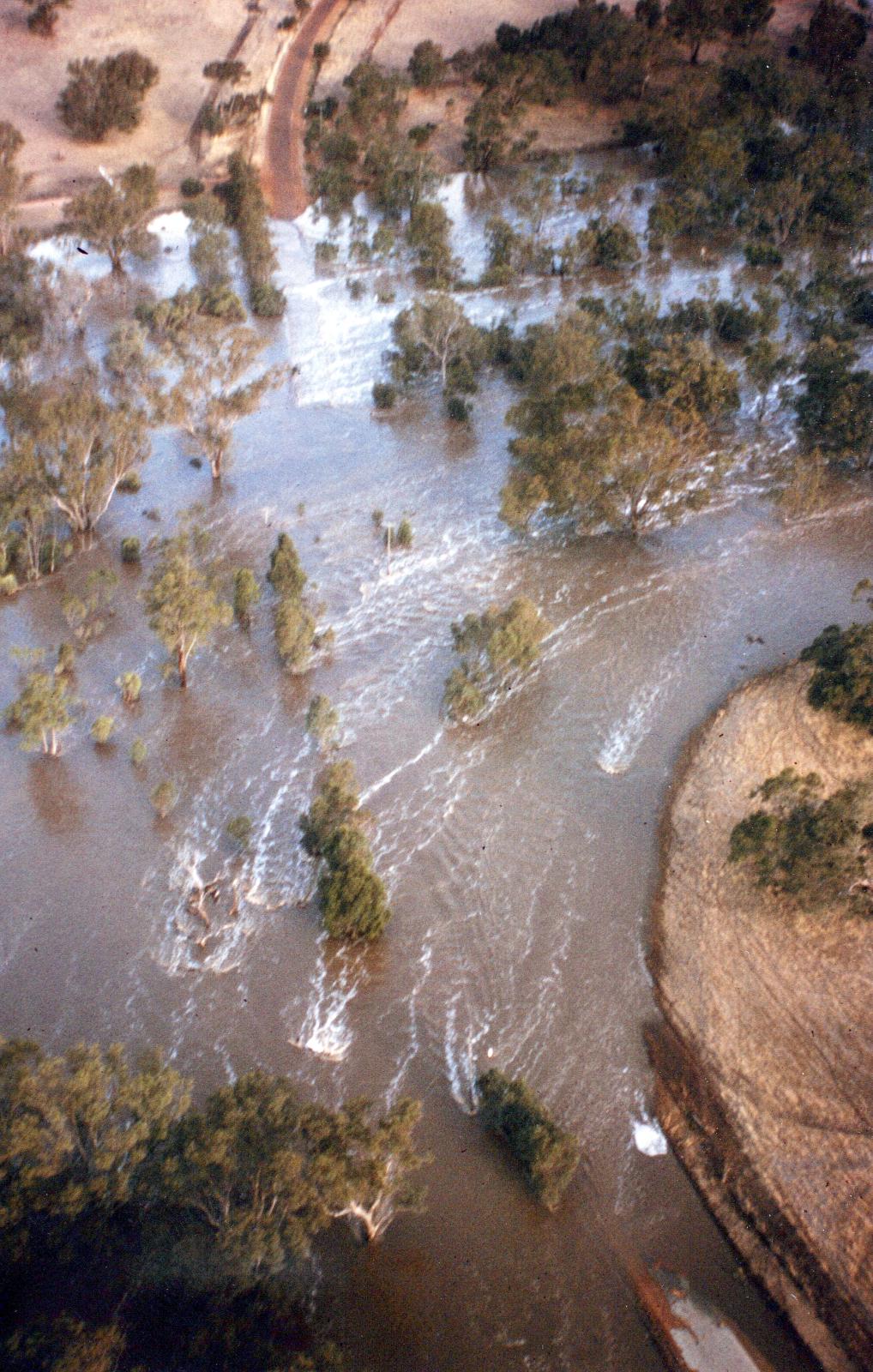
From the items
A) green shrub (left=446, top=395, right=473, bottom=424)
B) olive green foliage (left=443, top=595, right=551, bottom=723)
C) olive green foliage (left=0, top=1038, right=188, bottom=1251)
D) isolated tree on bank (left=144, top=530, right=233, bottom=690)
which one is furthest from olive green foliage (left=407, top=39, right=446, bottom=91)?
olive green foliage (left=0, top=1038, right=188, bottom=1251)

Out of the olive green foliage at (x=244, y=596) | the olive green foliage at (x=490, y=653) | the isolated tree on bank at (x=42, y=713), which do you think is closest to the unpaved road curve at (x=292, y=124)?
the olive green foliage at (x=244, y=596)

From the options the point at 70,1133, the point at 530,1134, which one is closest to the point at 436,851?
the point at 530,1134

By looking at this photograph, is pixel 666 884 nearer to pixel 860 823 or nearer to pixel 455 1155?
pixel 860 823

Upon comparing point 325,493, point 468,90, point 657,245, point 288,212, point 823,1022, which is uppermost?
point 468,90

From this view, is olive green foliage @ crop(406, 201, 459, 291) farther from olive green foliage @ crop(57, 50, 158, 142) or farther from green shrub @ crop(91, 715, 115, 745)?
green shrub @ crop(91, 715, 115, 745)

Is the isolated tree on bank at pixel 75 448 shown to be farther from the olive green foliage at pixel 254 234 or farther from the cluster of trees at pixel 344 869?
the cluster of trees at pixel 344 869

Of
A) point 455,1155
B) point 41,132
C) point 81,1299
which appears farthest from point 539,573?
point 41,132

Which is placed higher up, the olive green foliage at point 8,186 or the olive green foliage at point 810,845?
the olive green foliage at point 8,186
